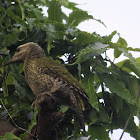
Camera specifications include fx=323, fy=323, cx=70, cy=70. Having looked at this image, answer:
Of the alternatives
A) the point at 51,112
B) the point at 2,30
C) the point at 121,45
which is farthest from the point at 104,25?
the point at 51,112

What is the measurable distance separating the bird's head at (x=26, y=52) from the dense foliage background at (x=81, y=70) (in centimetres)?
4

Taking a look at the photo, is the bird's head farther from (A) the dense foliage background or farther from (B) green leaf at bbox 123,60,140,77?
(B) green leaf at bbox 123,60,140,77

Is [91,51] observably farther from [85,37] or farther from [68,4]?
[68,4]

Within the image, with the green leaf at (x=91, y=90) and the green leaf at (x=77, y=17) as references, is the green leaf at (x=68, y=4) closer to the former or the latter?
the green leaf at (x=77, y=17)

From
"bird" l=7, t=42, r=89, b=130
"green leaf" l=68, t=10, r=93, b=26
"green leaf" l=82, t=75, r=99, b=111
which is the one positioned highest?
"green leaf" l=68, t=10, r=93, b=26

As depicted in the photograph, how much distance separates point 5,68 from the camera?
1827 mm

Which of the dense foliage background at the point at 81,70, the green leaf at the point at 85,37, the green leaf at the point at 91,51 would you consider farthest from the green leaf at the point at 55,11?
the green leaf at the point at 91,51

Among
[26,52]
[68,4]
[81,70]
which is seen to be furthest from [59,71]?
[68,4]

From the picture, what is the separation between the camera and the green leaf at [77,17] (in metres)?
1.79

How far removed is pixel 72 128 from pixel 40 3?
0.86 metres

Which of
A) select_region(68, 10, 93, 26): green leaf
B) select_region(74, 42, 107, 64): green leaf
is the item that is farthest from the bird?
select_region(68, 10, 93, 26): green leaf

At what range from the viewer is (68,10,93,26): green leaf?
1.79m

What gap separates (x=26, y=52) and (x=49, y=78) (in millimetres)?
261

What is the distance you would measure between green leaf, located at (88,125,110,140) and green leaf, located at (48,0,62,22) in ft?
2.05
